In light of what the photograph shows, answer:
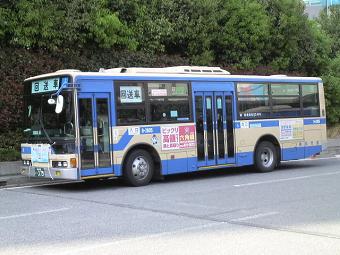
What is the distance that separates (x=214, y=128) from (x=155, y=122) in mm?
2052

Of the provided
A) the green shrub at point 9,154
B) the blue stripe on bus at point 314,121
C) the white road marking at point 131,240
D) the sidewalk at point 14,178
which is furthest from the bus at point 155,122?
the white road marking at point 131,240

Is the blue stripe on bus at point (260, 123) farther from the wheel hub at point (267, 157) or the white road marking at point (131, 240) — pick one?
the white road marking at point (131, 240)

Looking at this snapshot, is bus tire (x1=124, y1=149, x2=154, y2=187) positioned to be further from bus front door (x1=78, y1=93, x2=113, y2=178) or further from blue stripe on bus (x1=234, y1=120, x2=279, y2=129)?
blue stripe on bus (x1=234, y1=120, x2=279, y2=129)

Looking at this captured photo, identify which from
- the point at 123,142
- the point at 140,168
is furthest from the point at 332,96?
the point at 123,142

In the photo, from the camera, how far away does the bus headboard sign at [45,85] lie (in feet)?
42.9

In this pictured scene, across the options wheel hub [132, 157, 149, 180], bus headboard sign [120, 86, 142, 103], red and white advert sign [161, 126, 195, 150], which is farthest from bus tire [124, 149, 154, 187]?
bus headboard sign [120, 86, 142, 103]

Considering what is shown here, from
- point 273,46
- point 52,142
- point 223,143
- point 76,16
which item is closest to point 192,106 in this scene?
point 223,143

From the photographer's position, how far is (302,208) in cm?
1000

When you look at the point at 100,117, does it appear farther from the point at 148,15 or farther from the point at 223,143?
the point at 148,15

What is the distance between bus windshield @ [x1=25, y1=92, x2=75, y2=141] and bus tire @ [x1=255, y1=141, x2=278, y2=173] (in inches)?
253

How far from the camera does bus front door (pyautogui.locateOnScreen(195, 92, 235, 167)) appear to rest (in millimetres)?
15117

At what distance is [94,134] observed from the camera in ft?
42.6

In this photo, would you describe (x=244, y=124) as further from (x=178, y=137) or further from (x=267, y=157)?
(x=178, y=137)

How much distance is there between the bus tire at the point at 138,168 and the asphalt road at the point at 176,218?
0.29 meters
